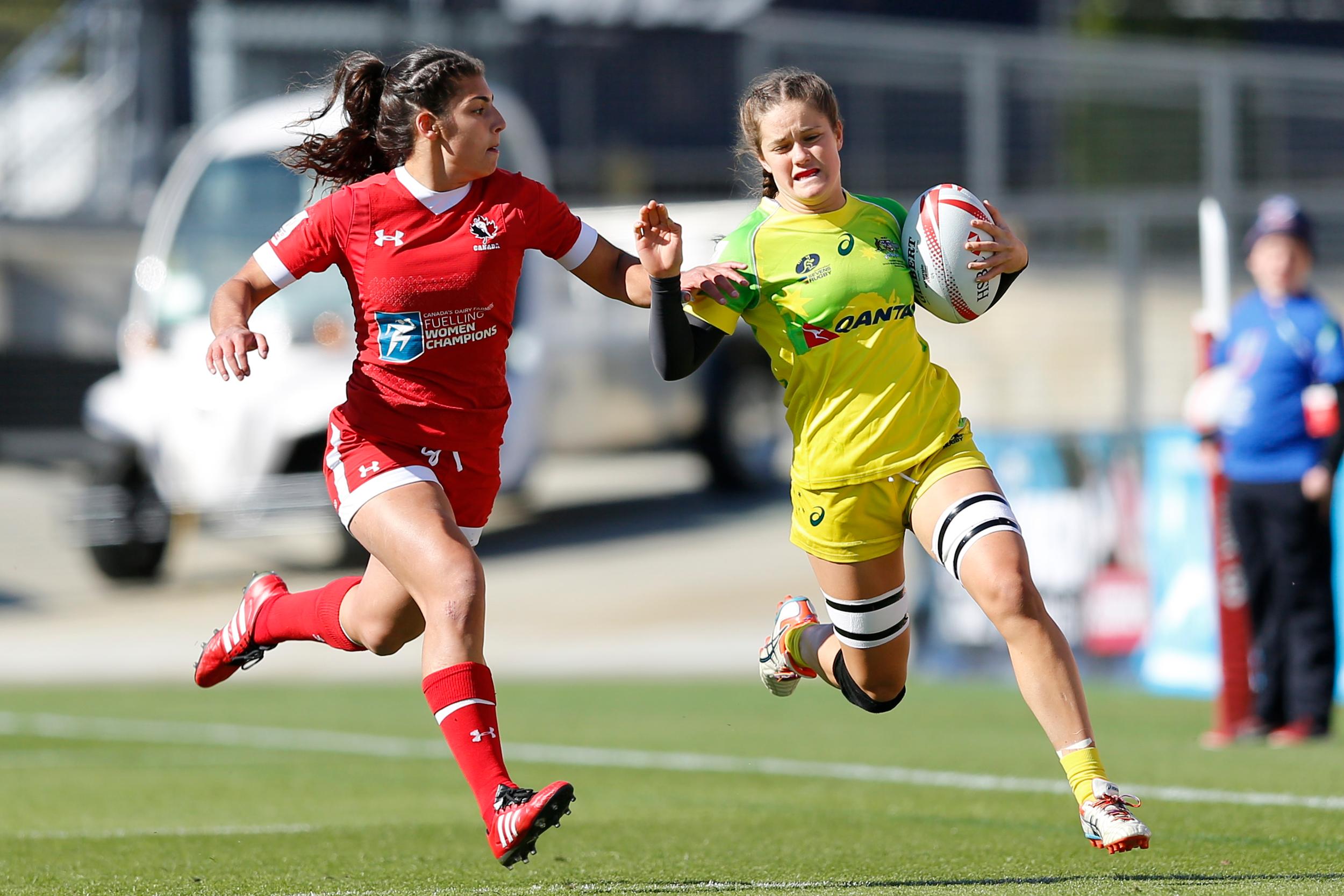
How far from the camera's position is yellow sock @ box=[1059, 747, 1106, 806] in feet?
15.2

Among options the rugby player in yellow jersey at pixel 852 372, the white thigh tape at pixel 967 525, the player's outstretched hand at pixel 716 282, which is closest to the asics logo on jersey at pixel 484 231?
the rugby player in yellow jersey at pixel 852 372

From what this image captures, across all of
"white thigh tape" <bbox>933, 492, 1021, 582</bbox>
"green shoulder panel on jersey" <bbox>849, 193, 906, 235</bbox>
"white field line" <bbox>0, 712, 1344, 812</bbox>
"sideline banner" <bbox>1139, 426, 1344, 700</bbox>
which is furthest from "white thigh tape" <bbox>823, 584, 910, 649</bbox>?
"sideline banner" <bbox>1139, 426, 1344, 700</bbox>

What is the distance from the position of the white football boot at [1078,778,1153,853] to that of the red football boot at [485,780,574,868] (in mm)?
1296

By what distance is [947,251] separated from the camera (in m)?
5.02

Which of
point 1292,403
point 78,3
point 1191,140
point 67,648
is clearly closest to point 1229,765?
point 1292,403

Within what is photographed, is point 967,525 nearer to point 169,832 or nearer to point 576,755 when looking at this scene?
point 169,832

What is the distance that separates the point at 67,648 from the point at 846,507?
1120 cm

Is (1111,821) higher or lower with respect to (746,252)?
lower

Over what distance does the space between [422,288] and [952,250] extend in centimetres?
148

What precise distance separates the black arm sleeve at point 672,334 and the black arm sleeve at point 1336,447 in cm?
446

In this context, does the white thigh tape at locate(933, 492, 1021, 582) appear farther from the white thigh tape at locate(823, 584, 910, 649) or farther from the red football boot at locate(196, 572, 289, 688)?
the red football boot at locate(196, 572, 289, 688)

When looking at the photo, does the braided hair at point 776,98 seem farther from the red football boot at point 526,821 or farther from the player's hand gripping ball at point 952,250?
the red football boot at point 526,821

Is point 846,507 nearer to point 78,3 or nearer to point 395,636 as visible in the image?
point 395,636

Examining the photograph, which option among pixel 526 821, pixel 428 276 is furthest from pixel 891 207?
pixel 526 821
